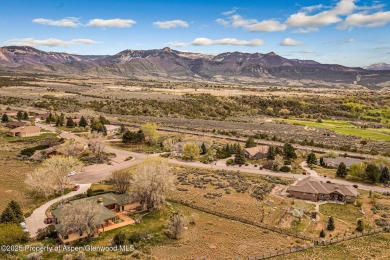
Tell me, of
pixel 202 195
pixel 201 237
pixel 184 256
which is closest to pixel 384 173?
pixel 202 195

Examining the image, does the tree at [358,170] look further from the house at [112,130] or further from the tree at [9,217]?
the house at [112,130]

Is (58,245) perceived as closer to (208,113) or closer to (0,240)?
(0,240)

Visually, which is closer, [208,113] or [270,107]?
[208,113]

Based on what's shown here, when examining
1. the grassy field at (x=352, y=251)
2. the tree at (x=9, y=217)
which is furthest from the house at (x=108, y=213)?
the grassy field at (x=352, y=251)

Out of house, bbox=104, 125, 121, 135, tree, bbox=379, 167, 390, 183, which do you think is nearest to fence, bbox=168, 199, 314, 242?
tree, bbox=379, 167, 390, 183

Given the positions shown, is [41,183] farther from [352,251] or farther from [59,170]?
[352,251]
